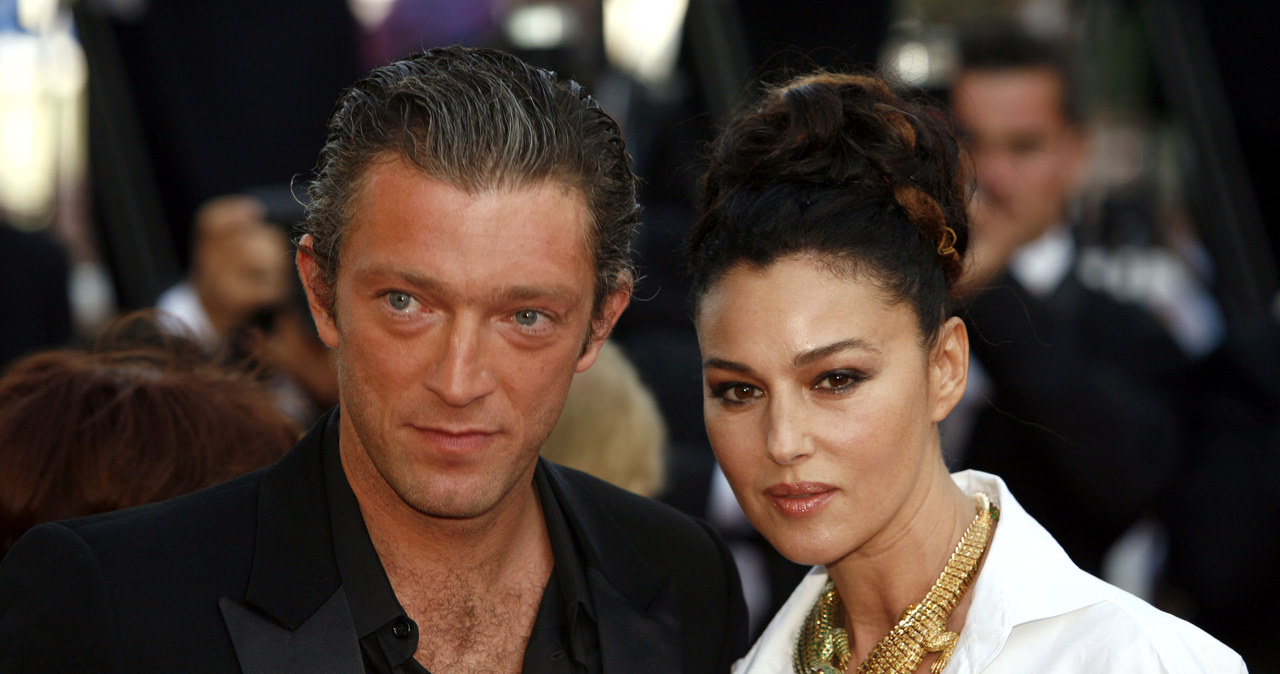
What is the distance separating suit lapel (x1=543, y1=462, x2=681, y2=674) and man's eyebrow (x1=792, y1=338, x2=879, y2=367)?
47 centimetres

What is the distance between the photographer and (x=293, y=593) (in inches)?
78.4

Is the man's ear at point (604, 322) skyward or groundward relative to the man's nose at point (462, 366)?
groundward

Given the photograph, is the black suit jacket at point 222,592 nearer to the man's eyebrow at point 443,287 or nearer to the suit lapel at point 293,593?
the suit lapel at point 293,593

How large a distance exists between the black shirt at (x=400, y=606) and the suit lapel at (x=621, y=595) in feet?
0.08


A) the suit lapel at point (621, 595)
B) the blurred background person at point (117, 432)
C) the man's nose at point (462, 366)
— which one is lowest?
the suit lapel at point (621, 595)

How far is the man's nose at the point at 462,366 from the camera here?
78.1 inches

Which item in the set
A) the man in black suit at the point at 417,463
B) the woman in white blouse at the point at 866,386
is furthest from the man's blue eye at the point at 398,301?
the woman in white blouse at the point at 866,386

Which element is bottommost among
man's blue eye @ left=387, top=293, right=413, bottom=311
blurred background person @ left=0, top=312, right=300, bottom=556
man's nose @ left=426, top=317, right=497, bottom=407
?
blurred background person @ left=0, top=312, right=300, bottom=556

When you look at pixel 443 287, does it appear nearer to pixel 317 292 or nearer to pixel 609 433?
pixel 317 292

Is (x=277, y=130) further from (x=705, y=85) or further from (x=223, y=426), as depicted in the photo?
(x=223, y=426)

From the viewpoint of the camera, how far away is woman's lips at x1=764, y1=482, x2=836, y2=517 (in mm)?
2270

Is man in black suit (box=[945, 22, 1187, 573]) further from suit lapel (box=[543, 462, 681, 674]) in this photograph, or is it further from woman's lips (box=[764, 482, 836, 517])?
suit lapel (box=[543, 462, 681, 674])

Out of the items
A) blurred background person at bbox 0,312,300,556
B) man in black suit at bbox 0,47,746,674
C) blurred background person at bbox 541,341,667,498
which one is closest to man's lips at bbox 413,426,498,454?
man in black suit at bbox 0,47,746,674

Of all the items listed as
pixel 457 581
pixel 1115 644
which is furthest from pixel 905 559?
pixel 457 581
